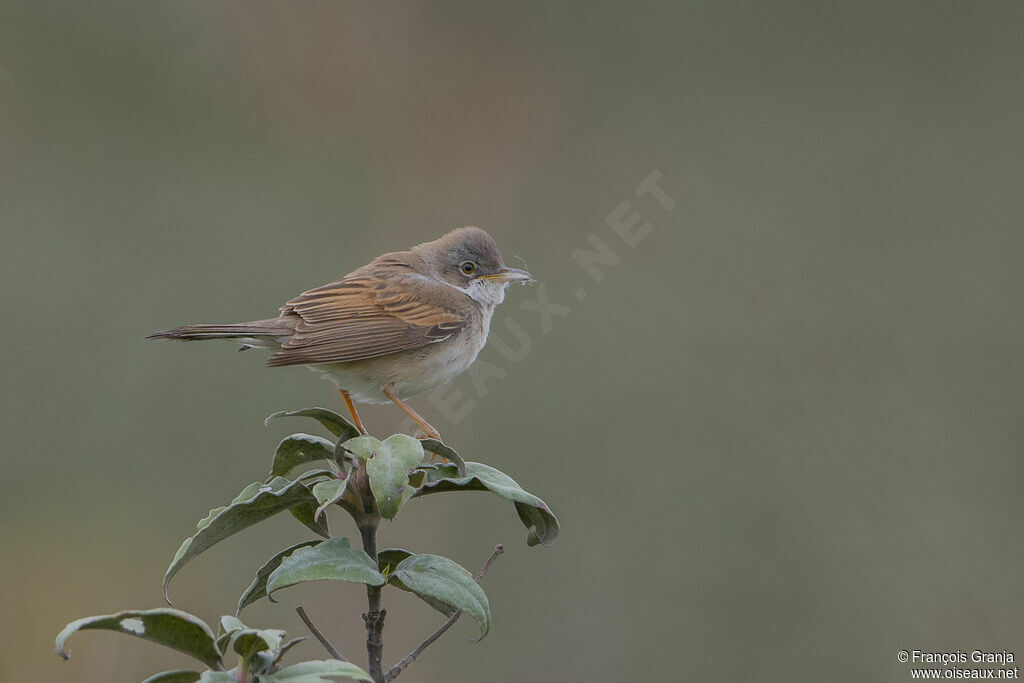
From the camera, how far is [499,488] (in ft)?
5.93

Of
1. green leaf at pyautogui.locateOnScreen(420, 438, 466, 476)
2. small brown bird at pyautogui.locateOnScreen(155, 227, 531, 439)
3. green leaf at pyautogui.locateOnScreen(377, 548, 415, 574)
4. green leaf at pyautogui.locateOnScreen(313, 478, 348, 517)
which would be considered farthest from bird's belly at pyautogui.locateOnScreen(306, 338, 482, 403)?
green leaf at pyautogui.locateOnScreen(313, 478, 348, 517)

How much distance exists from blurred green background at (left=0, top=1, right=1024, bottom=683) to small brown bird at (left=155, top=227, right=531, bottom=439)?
2.72 ft

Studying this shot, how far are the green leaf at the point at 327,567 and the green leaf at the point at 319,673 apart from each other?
4.8 inches

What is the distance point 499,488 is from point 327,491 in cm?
29

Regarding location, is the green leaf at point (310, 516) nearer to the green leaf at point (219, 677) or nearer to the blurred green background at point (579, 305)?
the green leaf at point (219, 677)

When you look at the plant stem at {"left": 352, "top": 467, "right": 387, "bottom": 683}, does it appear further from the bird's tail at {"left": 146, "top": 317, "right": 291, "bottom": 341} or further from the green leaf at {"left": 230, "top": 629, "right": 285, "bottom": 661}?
the bird's tail at {"left": 146, "top": 317, "right": 291, "bottom": 341}

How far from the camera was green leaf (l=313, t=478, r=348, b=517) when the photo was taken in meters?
1.67

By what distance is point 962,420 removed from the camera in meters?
5.79

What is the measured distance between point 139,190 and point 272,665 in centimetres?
529

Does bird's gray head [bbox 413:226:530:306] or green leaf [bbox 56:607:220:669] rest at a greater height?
bird's gray head [bbox 413:226:530:306]

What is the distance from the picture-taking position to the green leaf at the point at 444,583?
1730 mm

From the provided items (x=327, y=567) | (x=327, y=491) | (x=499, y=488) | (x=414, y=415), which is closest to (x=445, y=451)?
(x=499, y=488)

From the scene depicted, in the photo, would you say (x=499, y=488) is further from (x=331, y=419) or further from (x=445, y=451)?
(x=331, y=419)

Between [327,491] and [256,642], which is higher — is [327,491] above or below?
above
